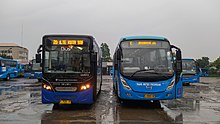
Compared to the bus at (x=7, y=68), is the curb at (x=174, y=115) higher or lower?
lower

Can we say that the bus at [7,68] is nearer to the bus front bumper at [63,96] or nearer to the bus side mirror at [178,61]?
the bus front bumper at [63,96]

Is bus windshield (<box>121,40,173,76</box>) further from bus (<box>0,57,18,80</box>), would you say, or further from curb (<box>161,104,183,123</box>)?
bus (<box>0,57,18,80</box>)

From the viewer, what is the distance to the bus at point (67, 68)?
29.3 ft

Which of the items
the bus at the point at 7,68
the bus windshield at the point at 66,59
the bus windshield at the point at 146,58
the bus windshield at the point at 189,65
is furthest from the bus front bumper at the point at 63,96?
the bus at the point at 7,68

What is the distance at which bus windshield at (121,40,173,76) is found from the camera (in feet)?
31.0

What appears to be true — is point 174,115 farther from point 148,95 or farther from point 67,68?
point 67,68

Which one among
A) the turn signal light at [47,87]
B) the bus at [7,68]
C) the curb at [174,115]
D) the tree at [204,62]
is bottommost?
the curb at [174,115]

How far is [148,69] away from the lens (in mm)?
9406

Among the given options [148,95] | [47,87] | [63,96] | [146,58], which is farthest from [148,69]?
[47,87]

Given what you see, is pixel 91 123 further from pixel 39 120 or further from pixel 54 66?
pixel 54 66

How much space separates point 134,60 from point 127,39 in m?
1.10

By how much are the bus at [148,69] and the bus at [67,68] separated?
4.48 feet

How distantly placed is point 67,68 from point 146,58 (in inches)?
126

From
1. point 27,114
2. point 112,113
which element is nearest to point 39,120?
point 27,114
